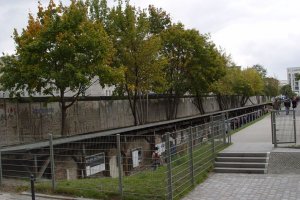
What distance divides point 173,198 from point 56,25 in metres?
14.8

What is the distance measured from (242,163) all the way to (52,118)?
15088mm

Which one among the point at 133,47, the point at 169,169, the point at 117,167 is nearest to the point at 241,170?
the point at 169,169

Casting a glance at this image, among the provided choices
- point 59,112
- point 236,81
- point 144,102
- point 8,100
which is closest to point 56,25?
point 8,100

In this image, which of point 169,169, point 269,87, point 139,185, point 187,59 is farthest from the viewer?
point 269,87

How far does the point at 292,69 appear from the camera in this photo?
632 feet

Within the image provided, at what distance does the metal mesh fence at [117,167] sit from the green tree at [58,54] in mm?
9922

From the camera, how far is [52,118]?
2683 cm

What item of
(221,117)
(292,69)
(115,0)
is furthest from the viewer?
(292,69)

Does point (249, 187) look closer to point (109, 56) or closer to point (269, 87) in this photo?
point (109, 56)

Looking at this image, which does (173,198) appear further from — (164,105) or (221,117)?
(164,105)

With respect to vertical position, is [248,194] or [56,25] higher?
[56,25]

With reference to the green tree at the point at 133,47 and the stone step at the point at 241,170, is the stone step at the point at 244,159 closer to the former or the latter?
the stone step at the point at 241,170

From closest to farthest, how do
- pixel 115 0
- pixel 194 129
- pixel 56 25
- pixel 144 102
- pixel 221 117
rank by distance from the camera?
pixel 194 129
pixel 221 117
pixel 56 25
pixel 115 0
pixel 144 102

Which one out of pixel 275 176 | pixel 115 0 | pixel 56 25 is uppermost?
pixel 115 0
